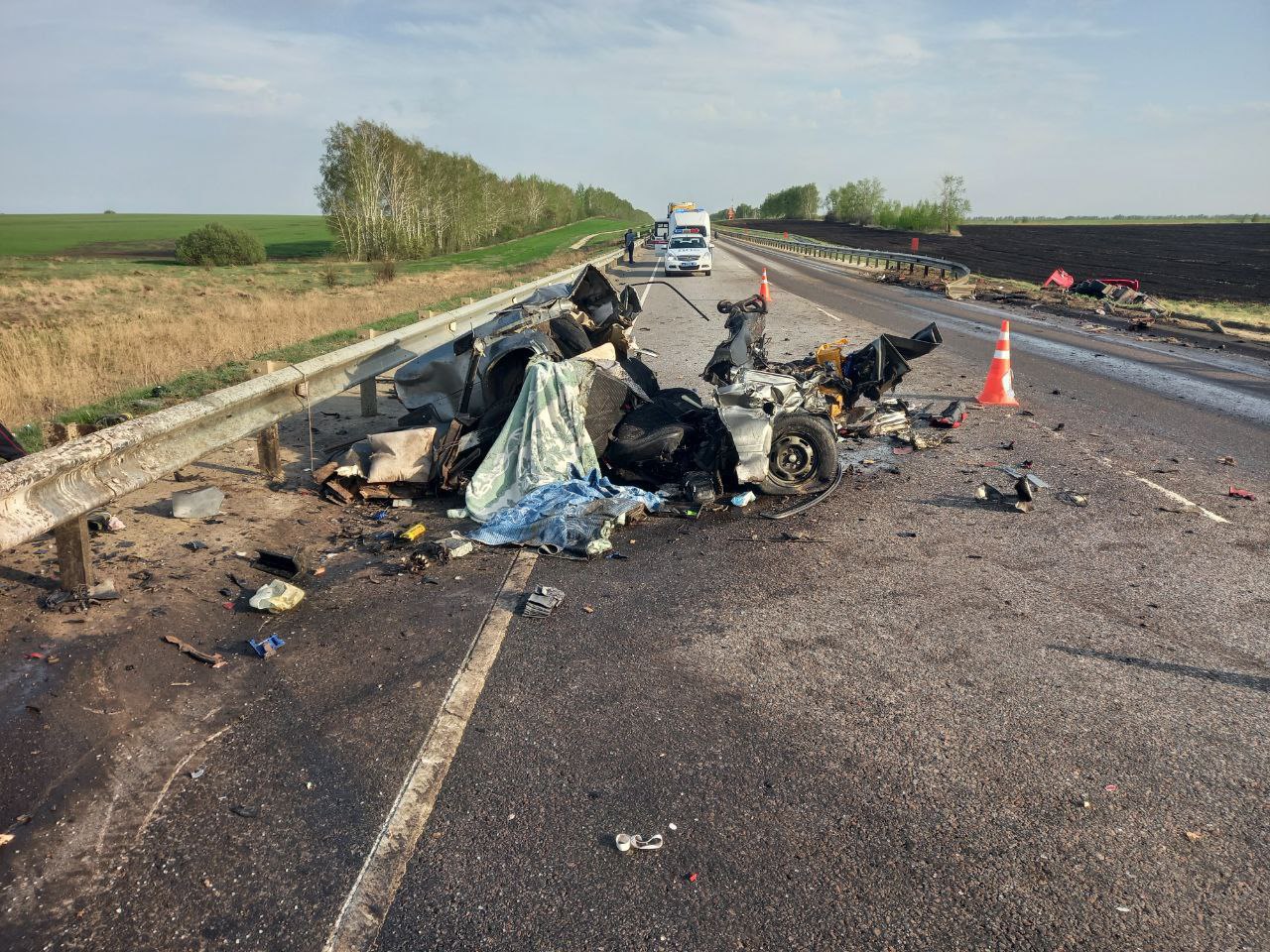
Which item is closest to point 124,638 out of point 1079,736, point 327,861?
point 327,861

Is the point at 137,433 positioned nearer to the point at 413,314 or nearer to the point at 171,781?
the point at 171,781

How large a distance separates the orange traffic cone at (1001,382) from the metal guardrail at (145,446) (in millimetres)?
6435

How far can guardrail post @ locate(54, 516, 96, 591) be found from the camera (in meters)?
4.39

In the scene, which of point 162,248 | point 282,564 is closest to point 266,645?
point 282,564

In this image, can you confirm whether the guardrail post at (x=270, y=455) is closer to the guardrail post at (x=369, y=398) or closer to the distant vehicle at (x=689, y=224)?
the guardrail post at (x=369, y=398)

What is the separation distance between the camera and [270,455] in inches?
264

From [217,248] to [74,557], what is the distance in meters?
63.8

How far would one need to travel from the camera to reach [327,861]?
2621 millimetres

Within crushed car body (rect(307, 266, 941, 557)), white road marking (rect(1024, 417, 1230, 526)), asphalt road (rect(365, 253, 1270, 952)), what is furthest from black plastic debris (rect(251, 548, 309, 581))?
white road marking (rect(1024, 417, 1230, 526))

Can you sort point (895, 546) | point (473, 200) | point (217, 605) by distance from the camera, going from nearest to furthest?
point (217, 605) < point (895, 546) < point (473, 200)

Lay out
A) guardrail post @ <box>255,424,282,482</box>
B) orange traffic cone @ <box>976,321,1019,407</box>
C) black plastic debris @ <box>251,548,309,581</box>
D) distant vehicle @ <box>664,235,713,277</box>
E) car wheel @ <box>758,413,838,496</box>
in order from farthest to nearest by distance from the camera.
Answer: distant vehicle @ <box>664,235,713,277</box> → orange traffic cone @ <box>976,321,1019,407</box> → car wheel @ <box>758,413,838,496</box> → guardrail post @ <box>255,424,282,482</box> → black plastic debris @ <box>251,548,309,581</box>

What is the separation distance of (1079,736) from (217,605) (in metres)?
4.24

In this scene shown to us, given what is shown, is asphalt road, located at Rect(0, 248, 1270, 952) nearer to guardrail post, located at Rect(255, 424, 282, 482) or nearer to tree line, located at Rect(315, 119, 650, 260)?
guardrail post, located at Rect(255, 424, 282, 482)

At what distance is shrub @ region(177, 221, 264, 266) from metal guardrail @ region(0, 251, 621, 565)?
193 ft
